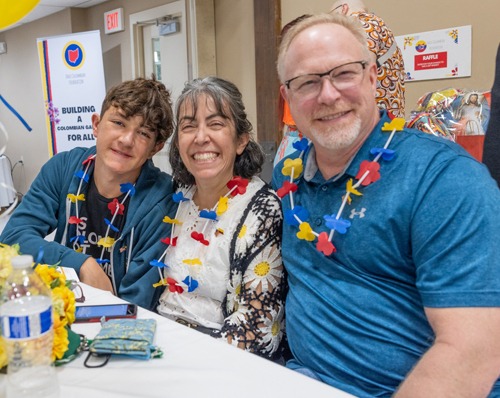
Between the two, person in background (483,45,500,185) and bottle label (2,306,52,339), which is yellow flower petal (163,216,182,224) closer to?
bottle label (2,306,52,339)

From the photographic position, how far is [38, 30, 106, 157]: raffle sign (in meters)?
5.28

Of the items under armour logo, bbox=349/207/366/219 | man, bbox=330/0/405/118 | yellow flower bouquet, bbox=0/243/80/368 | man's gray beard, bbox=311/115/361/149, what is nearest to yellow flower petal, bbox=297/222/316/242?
under armour logo, bbox=349/207/366/219

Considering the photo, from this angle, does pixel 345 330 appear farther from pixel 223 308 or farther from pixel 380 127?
pixel 380 127

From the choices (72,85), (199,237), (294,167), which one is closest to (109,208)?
(199,237)

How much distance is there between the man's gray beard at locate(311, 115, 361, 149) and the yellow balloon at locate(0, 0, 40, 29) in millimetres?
834

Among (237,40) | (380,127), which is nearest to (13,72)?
(237,40)

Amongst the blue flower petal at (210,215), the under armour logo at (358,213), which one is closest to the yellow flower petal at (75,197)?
the blue flower petal at (210,215)

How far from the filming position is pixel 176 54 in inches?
200

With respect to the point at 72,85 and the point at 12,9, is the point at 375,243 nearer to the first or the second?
the point at 12,9

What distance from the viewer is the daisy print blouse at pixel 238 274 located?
1.43m

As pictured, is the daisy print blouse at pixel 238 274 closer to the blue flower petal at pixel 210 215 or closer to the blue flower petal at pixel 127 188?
the blue flower petal at pixel 210 215

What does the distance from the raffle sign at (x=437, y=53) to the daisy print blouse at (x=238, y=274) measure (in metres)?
1.91

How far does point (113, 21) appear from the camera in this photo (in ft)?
19.2

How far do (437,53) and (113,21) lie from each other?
437cm
